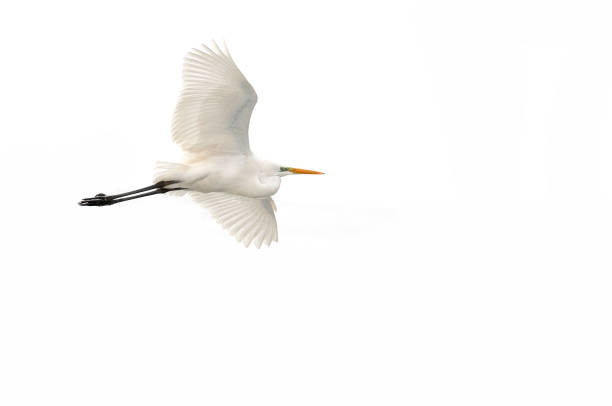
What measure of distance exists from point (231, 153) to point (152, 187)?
83cm

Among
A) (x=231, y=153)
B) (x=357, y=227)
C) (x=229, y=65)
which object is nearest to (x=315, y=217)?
(x=357, y=227)

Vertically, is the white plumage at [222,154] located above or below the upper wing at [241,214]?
above

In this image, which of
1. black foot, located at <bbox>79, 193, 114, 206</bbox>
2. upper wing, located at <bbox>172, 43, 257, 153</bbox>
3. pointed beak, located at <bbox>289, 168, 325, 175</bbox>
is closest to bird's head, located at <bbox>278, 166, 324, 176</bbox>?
pointed beak, located at <bbox>289, 168, 325, 175</bbox>

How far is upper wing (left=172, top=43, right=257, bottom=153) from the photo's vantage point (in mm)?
8875

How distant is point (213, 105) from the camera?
9.13 meters

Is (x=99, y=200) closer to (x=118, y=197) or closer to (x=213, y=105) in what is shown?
(x=118, y=197)

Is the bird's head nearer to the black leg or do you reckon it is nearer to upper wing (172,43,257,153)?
upper wing (172,43,257,153)

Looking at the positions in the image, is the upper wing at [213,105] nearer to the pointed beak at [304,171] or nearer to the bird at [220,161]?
the bird at [220,161]

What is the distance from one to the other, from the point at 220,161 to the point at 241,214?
943mm

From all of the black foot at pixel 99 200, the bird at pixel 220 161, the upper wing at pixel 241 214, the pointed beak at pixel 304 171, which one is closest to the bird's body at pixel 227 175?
the bird at pixel 220 161

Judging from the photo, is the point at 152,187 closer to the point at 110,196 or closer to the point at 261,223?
the point at 110,196

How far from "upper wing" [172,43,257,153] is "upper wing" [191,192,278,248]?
85 centimetres

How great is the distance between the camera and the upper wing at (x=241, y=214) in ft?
33.7

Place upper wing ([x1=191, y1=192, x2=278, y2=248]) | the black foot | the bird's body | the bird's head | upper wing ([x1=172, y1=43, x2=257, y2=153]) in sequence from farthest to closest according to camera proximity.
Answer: upper wing ([x1=191, y1=192, x2=278, y2=248]) < the black foot < the bird's head < the bird's body < upper wing ([x1=172, y1=43, x2=257, y2=153])
